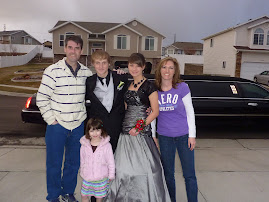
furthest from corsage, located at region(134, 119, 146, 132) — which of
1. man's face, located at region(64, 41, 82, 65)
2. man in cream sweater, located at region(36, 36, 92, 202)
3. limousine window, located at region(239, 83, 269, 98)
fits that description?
limousine window, located at region(239, 83, 269, 98)

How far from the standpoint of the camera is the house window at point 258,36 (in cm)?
2772

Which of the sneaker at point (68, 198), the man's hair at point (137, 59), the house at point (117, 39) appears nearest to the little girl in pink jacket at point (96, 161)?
the sneaker at point (68, 198)

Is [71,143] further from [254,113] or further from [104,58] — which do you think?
[254,113]

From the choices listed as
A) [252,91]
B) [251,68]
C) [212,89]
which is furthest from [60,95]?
[251,68]

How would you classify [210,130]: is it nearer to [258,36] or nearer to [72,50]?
[72,50]

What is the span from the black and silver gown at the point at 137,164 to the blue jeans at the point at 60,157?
0.68m

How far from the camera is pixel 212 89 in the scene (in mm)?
6586

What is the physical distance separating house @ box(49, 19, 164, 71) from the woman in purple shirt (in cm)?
2911

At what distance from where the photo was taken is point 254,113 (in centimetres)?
662

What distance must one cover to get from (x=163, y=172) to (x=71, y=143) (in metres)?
1.21

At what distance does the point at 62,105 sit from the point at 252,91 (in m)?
5.30

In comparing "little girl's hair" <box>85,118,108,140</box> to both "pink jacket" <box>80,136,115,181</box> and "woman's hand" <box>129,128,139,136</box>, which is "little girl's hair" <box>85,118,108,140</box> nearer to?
"pink jacket" <box>80,136,115,181</box>

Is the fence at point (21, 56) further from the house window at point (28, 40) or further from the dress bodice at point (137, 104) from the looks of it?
the dress bodice at point (137, 104)

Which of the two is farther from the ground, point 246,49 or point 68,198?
point 246,49
